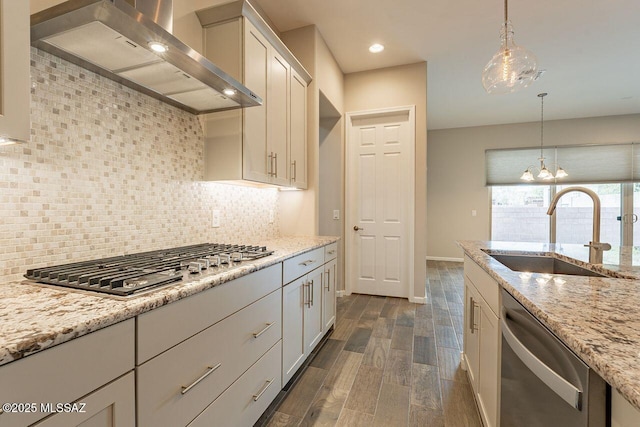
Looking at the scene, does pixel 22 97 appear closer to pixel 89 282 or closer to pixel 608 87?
pixel 89 282

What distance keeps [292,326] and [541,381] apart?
1360 mm

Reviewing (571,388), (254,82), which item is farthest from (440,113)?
(571,388)

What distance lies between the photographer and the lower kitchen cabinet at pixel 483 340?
1.32 meters

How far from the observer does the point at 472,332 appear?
6.13ft

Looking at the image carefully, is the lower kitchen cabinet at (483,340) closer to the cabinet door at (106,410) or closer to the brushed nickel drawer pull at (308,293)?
the brushed nickel drawer pull at (308,293)

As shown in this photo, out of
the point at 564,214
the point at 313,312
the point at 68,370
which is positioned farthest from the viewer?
the point at 564,214

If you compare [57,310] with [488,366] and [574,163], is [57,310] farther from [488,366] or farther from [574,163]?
[574,163]

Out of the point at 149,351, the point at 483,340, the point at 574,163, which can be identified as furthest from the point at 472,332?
the point at 574,163

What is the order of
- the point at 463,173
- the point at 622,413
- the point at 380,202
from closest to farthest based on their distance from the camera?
the point at 622,413 → the point at 380,202 → the point at 463,173

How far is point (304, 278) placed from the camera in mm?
2080

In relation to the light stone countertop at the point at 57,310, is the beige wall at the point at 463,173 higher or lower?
higher

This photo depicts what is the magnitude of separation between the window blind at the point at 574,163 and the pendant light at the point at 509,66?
497 cm

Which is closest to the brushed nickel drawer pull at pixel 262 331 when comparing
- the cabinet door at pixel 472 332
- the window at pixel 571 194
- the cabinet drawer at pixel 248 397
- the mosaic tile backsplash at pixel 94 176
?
the cabinet drawer at pixel 248 397

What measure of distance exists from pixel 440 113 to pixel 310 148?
3.86 metres
